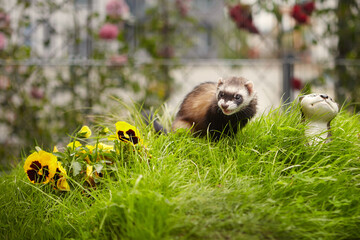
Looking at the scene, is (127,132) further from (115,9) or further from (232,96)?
(115,9)

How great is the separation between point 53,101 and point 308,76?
2.68m

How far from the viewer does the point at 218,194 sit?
162 centimetres

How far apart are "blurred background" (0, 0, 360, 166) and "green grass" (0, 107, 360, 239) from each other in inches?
72.8

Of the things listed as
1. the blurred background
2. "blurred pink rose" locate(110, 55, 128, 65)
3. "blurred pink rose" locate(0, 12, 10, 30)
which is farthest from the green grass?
"blurred pink rose" locate(0, 12, 10, 30)

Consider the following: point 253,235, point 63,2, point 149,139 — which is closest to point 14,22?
point 63,2

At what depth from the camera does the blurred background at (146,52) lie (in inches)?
161

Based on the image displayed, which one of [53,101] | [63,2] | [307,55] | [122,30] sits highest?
[63,2]

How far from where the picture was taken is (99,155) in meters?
2.01

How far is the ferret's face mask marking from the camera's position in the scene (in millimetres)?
1938

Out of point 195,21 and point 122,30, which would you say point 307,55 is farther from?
point 122,30

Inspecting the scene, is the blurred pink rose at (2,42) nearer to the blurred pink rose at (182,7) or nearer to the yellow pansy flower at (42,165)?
the blurred pink rose at (182,7)

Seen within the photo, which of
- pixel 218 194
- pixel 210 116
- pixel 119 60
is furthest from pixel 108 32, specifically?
pixel 218 194

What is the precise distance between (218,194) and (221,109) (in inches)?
20.2

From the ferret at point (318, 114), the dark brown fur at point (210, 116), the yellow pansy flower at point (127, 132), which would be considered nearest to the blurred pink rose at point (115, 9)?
the dark brown fur at point (210, 116)
